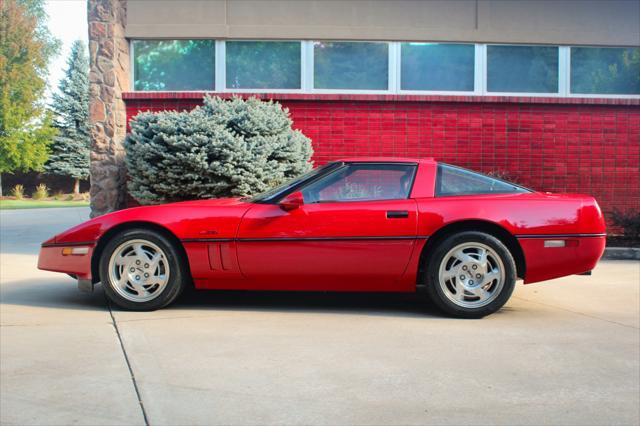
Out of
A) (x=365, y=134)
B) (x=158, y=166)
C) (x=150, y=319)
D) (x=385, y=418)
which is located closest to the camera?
(x=385, y=418)

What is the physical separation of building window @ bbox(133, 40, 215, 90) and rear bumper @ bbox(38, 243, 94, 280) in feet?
20.2

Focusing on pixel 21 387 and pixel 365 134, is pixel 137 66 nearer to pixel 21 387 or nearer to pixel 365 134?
pixel 365 134

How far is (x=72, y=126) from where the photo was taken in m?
43.0

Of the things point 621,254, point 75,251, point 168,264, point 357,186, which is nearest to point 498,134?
point 621,254

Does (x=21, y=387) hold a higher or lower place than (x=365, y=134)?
lower

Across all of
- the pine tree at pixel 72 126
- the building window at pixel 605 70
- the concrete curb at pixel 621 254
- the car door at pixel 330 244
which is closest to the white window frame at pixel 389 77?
the building window at pixel 605 70

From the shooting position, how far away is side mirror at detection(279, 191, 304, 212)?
546cm

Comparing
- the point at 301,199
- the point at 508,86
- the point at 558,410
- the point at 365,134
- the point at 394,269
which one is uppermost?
the point at 508,86

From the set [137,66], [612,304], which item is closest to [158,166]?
[137,66]

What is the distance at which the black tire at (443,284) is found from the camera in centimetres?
534

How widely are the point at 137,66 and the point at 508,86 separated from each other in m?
6.36

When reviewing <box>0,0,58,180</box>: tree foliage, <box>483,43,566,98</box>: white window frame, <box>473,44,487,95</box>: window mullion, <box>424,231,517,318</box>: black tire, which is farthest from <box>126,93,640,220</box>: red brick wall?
<box>0,0,58,180</box>: tree foliage

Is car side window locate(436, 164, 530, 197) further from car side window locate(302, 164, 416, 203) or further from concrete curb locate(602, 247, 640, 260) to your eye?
concrete curb locate(602, 247, 640, 260)

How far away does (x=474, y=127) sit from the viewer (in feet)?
37.6
